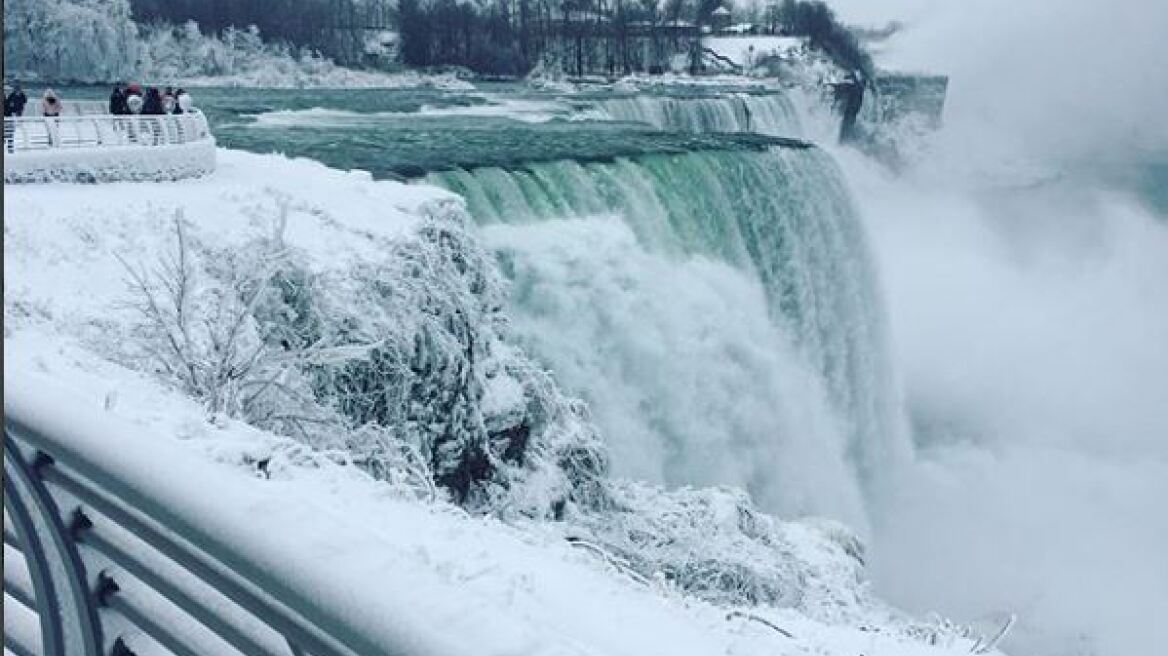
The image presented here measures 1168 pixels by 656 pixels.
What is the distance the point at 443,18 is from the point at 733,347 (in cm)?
6759

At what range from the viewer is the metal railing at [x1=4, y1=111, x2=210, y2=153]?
1465 cm

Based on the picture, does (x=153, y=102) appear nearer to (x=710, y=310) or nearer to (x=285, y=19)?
(x=710, y=310)

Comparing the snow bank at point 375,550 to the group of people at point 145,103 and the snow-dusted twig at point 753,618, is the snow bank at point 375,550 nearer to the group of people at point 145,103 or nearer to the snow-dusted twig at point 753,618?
the snow-dusted twig at point 753,618

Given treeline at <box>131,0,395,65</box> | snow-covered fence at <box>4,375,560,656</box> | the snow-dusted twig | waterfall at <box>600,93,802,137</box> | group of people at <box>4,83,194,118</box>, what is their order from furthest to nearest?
1. treeline at <box>131,0,395,65</box>
2. waterfall at <box>600,93,802,137</box>
3. group of people at <box>4,83,194,118</box>
4. the snow-dusted twig
5. snow-covered fence at <box>4,375,560,656</box>

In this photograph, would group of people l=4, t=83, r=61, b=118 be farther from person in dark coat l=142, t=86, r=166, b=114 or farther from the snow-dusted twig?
the snow-dusted twig

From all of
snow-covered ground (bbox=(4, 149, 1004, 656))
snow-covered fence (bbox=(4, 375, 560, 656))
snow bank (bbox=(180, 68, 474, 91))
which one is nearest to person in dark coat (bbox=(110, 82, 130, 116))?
snow-covered ground (bbox=(4, 149, 1004, 656))

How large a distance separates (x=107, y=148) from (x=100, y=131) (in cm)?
53

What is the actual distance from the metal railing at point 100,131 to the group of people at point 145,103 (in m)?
Answer: 0.91

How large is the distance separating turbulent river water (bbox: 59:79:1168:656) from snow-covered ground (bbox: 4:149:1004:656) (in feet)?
10.7

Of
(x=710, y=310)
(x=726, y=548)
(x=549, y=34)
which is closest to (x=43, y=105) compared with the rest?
(x=710, y=310)

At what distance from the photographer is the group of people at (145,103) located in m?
17.9

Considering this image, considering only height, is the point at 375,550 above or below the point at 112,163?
above

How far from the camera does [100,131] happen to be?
51.2 ft

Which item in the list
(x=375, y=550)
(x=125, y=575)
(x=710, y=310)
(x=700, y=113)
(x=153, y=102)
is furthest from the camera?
(x=700, y=113)
